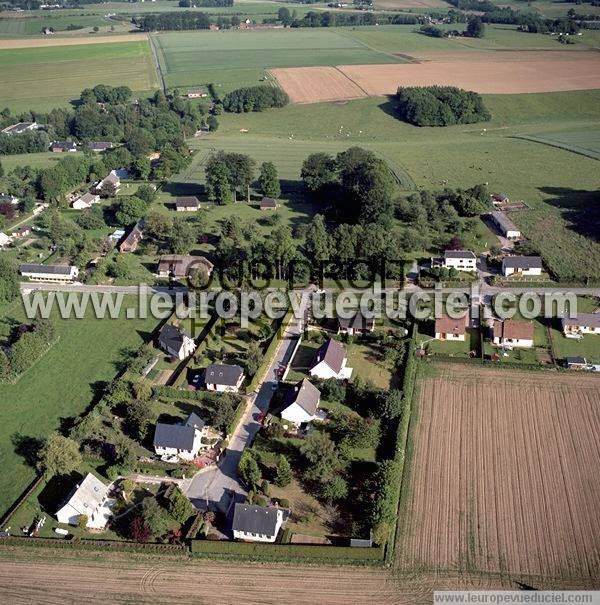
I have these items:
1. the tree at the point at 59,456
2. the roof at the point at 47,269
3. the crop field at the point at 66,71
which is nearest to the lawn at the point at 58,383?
the tree at the point at 59,456

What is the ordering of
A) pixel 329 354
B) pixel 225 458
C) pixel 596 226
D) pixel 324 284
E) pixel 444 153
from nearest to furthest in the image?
1. pixel 225 458
2. pixel 329 354
3. pixel 324 284
4. pixel 596 226
5. pixel 444 153

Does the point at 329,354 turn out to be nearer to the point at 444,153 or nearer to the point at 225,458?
the point at 225,458

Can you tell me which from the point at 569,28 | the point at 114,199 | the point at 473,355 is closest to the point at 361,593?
the point at 473,355

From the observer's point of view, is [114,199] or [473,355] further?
[114,199]

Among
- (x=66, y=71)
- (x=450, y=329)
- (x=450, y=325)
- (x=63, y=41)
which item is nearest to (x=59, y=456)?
(x=450, y=329)

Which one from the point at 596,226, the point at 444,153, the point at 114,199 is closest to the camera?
the point at 596,226

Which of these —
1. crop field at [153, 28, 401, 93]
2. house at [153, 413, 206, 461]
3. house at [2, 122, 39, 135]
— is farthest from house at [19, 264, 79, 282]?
crop field at [153, 28, 401, 93]

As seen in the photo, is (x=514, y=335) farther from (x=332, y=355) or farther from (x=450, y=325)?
(x=332, y=355)

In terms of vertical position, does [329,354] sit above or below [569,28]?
Result: below
